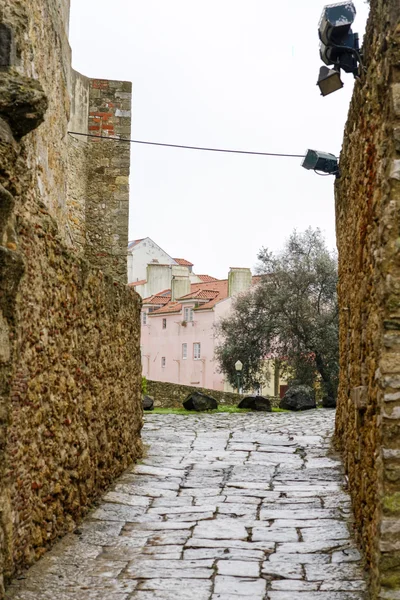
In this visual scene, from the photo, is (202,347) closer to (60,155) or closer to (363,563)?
(60,155)

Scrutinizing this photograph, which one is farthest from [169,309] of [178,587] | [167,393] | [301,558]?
[178,587]

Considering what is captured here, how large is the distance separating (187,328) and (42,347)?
133 feet

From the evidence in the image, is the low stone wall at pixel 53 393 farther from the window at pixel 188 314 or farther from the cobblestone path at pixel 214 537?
the window at pixel 188 314

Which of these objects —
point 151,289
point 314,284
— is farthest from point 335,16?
point 151,289

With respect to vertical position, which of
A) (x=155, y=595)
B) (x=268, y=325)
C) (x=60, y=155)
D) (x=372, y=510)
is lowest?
(x=155, y=595)

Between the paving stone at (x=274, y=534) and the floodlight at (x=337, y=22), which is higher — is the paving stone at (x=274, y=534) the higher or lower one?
the lower one

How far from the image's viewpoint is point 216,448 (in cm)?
1112

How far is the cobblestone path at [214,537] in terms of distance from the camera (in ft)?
16.6

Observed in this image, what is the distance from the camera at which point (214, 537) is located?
6309 mm

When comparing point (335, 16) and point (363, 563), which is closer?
point (363, 563)

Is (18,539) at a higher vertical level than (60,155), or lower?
lower

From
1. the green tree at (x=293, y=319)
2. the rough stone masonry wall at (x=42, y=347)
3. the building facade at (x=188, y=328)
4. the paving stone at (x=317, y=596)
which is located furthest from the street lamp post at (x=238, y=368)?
the paving stone at (x=317, y=596)

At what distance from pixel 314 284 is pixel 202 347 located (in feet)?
65.3

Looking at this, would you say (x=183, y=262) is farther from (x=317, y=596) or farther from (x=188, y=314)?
(x=317, y=596)
